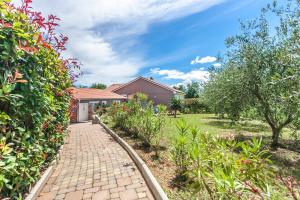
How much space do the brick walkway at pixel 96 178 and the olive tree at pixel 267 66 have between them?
6.37 m

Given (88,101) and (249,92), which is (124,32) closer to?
(249,92)

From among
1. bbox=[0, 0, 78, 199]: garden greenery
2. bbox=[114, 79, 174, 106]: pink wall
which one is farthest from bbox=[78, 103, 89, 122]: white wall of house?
bbox=[0, 0, 78, 199]: garden greenery

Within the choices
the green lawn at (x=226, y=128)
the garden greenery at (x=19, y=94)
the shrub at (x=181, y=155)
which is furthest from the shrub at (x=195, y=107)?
the garden greenery at (x=19, y=94)

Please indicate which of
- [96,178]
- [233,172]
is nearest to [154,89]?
[96,178]

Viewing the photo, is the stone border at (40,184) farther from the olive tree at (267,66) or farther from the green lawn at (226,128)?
the olive tree at (267,66)

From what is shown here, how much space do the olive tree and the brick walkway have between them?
637cm

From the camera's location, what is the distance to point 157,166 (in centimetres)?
597

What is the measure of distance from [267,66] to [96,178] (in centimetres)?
909

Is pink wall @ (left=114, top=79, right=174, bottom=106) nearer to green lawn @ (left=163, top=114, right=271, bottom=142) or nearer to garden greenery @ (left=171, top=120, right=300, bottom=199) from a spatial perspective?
green lawn @ (left=163, top=114, right=271, bottom=142)

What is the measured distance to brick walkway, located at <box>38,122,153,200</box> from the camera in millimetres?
4434

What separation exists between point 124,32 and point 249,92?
873cm

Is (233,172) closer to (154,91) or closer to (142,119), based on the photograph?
(142,119)

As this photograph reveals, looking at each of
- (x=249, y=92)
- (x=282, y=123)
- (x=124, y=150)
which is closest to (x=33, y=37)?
(x=124, y=150)

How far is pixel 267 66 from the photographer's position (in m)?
9.50
